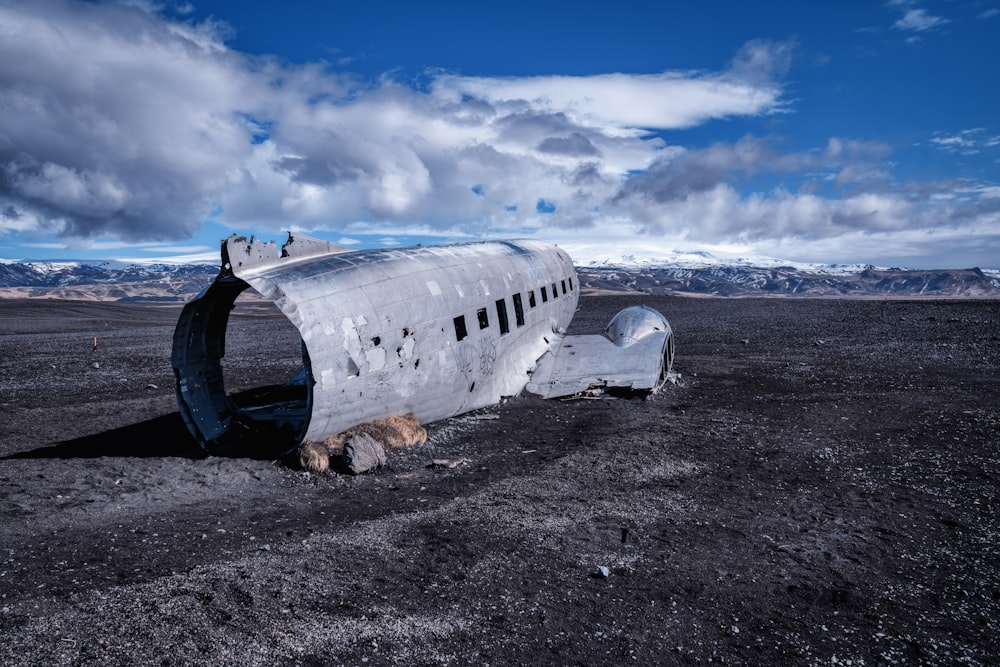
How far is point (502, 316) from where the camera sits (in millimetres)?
17359

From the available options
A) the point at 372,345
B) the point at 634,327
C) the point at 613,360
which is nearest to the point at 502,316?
the point at 613,360

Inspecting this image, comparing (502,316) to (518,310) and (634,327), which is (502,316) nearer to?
(518,310)

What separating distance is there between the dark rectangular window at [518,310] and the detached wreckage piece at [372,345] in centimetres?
5

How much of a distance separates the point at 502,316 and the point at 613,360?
4378 millimetres

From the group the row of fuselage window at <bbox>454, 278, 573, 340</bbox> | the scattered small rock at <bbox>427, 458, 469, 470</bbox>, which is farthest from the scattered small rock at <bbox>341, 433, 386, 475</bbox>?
the row of fuselage window at <bbox>454, 278, 573, 340</bbox>

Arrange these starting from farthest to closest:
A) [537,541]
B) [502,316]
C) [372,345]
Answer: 1. [502,316]
2. [372,345]
3. [537,541]

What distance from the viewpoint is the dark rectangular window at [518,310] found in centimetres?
1844

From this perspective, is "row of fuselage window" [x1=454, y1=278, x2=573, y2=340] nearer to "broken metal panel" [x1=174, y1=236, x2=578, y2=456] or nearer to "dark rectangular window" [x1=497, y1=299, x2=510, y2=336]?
"dark rectangular window" [x1=497, y1=299, x2=510, y2=336]

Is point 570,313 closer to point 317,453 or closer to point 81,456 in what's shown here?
point 317,453

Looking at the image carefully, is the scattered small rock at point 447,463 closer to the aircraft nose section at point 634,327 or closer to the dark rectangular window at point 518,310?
the dark rectangular window at point 518,310

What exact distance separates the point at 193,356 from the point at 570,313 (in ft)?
50.5

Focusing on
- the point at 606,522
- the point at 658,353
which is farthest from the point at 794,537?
the point at 658,353

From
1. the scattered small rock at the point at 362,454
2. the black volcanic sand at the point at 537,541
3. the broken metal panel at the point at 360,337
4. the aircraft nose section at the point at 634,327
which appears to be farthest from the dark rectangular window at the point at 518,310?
the scattered small rock at the point at 362,454

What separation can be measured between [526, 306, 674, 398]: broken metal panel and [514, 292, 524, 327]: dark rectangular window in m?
1.81
